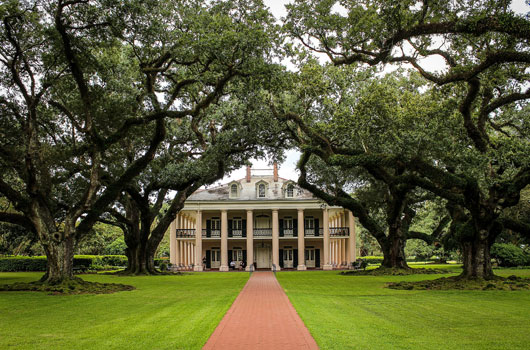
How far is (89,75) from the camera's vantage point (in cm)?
1991

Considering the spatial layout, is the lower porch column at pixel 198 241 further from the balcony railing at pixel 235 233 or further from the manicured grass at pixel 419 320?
the manicured grass at pixel 419 320

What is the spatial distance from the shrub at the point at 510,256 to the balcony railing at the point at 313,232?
14959 millimetres

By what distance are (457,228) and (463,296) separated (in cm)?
537

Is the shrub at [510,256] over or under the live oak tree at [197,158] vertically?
under

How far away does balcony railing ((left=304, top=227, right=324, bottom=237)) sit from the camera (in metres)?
43.8

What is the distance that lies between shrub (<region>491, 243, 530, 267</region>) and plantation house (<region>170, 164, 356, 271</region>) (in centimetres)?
1191

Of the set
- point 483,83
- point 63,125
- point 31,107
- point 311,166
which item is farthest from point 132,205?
point 483,83

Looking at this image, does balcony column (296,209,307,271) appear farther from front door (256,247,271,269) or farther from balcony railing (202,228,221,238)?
balcony railing (202,228,221,238)

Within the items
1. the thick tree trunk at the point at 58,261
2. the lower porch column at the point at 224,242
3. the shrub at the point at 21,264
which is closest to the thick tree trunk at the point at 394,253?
the lower porch column at the point at 224,242

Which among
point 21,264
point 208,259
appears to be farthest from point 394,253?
point 21,264

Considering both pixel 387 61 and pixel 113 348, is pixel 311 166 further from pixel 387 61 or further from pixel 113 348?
pixel 113 348

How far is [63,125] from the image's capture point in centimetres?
2227

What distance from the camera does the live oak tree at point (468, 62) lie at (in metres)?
12.4

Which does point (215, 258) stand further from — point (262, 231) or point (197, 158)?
point (197, 158)
